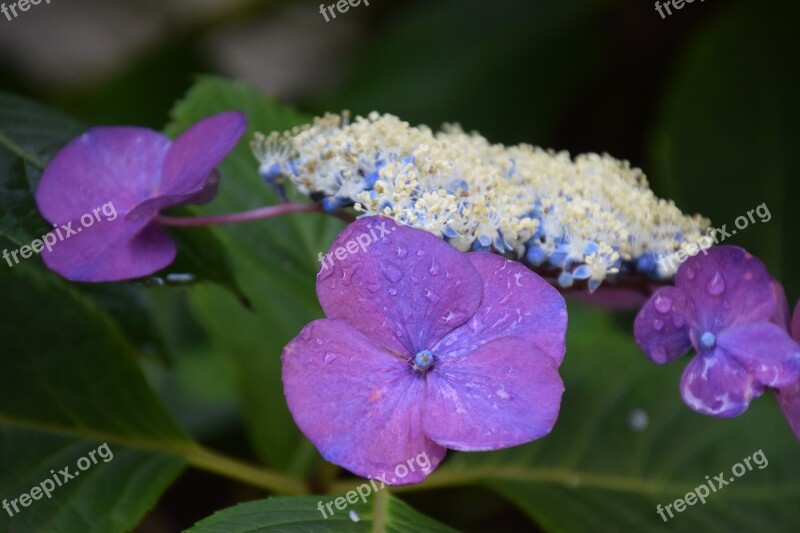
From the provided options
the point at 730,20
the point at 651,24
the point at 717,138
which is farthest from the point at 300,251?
the point at 651,24

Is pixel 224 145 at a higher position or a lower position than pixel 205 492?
higher

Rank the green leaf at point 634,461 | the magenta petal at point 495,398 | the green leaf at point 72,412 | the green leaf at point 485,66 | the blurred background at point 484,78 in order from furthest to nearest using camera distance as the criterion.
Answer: the green leaf at point 485,66 < the blurred background at point 484,78 < the green leaf at point 634,461 < the green leaf at point 72,412 < the magenta petal at point 495,398

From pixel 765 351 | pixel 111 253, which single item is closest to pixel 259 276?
pixel 111 253

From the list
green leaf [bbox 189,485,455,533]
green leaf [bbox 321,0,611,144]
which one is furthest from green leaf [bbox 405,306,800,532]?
green leaf [bbox 321,0,611,144]

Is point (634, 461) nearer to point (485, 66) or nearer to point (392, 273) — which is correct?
point (392, 273)

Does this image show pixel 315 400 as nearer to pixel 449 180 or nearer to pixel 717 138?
pixel 449 180

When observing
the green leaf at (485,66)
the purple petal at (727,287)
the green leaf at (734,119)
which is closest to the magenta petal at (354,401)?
the purple petal at (727,287)

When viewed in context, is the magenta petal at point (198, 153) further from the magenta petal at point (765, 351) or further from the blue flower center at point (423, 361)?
the magenta petal at point (765, 351)

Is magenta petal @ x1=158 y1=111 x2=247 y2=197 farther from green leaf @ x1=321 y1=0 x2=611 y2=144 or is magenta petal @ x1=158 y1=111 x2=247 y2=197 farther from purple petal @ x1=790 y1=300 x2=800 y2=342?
green leaf @ x1=321 y1=0 x2=611 y2=144
